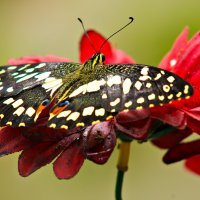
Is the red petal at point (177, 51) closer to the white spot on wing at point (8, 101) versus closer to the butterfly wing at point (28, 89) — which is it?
the butterfly wing at point (28, 89)

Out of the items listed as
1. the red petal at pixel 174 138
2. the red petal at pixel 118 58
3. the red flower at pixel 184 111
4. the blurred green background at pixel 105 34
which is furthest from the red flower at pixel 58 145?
the blurred green background at pixel 105 34

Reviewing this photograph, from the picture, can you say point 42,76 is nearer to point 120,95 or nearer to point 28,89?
point 28,89

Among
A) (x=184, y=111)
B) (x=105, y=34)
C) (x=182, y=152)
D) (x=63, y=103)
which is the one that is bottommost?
(x=105, y=34)

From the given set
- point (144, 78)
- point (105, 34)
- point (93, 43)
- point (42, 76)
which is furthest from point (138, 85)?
point (105, 34)

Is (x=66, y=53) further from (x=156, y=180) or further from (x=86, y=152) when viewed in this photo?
(x=86, y=152)

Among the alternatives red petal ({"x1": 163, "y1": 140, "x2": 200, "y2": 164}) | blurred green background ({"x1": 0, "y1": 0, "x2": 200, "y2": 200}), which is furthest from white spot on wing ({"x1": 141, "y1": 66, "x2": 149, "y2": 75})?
blurred green background ({"x1": 0, "y1": 0, "x2": 200, "y2": 200})

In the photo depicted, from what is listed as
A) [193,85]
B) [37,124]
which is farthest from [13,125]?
[193,85]
